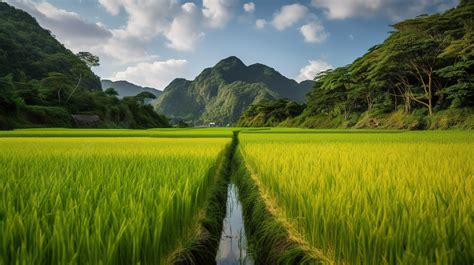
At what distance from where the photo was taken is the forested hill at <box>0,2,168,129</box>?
88.0ft

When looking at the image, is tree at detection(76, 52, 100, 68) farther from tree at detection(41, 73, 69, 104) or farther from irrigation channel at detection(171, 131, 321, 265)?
irrigation channel at detection(171, 131, 321, 265)

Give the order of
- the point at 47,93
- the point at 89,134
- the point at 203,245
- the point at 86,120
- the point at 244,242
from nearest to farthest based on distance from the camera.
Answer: the point at 203,245
the point at 244,242
the point at 89,134
the point at 47,93
the point at 86,120

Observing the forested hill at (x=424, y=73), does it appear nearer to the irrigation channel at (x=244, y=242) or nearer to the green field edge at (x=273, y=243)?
the irrigation channel at (x=244, y=242)

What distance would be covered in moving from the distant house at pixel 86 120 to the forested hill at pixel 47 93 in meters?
0.11

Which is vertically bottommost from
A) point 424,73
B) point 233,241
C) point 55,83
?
point 233,241

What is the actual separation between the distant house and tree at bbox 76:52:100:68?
1094 cm

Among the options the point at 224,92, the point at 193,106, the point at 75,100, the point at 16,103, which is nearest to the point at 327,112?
the point at 75,100

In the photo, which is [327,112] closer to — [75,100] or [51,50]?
[75,100]

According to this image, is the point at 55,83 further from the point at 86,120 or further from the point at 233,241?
the point at 233,241

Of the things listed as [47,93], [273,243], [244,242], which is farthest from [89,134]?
[47,93]

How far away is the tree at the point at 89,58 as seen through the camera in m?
41.7

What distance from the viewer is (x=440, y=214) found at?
55.9 inches

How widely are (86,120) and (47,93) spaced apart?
223 inches

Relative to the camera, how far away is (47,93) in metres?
34.6
